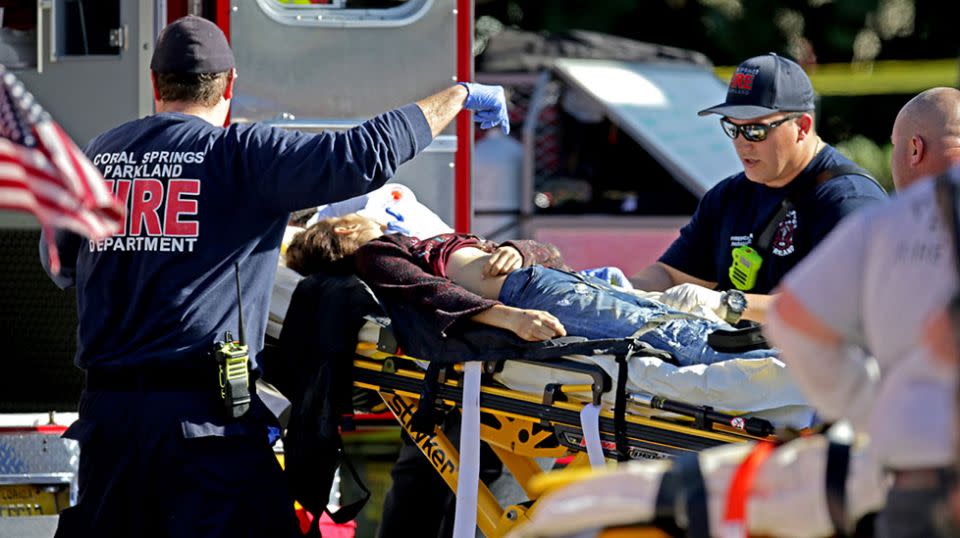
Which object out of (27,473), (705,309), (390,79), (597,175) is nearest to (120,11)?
(390,79)

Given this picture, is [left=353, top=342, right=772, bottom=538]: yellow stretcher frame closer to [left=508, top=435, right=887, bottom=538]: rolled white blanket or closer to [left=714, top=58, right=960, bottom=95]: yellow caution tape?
[left=508, top=435, right=887, bottom=538]: rolled white blanket

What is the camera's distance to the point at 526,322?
441 centimetres

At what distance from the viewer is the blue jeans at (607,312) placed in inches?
171

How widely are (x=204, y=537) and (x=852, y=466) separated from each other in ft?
6.80

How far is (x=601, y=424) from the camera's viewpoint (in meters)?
4.29

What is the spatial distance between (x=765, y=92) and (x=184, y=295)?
2088 mm

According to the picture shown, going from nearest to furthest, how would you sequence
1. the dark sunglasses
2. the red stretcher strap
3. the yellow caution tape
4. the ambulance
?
1. the red stretcher strap
2. the dark sunglasses
3. the ambulance
4. the yellow caution tape

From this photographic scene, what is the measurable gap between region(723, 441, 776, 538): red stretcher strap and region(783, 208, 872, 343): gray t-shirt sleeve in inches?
11.9

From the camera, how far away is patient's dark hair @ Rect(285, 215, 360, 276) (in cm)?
494

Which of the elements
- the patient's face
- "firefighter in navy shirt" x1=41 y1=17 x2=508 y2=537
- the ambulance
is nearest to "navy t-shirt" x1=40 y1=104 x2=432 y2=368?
"firefighter in navy shirt" x1=41 y1=17 x2=508 y2=537

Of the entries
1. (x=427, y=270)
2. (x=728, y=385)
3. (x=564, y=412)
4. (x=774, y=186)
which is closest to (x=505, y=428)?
(x=564, y=412)

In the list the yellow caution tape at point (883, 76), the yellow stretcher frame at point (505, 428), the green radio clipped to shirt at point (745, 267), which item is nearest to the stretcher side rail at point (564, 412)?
the yellow stretcher frame at point (505, 428)

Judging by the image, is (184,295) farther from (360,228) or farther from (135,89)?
(135,89)

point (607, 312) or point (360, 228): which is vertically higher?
point (360, 228)
